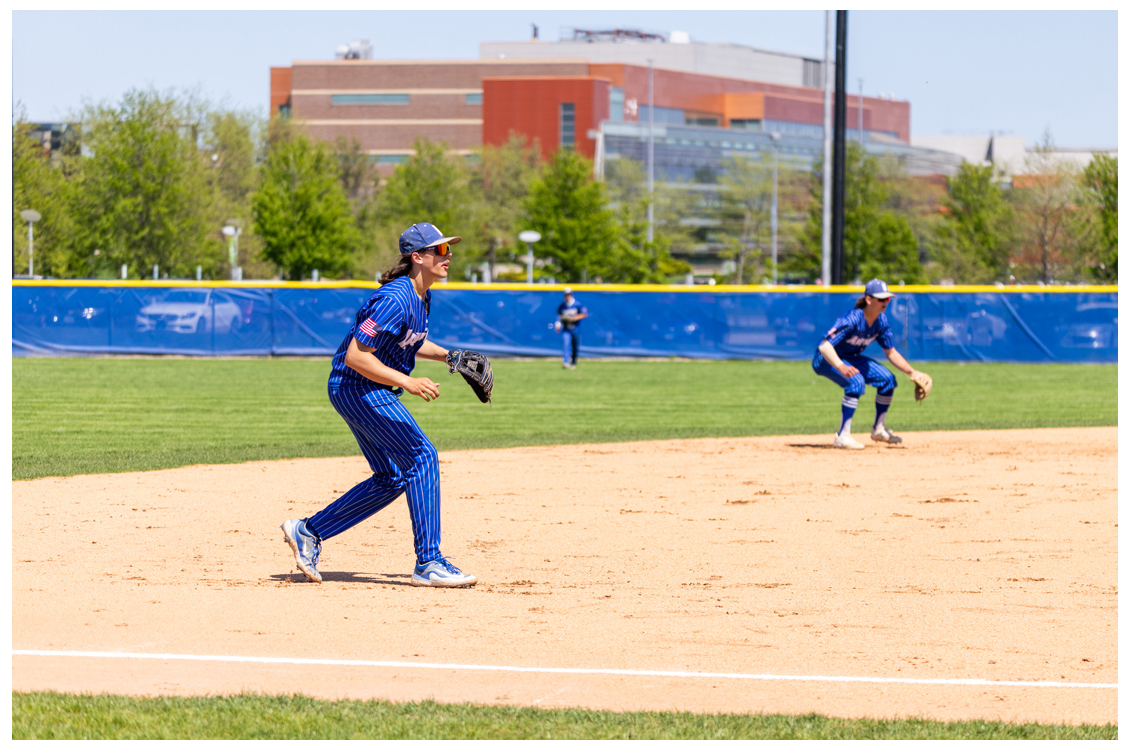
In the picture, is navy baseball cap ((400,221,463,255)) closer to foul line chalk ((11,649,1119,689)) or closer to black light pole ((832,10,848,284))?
foul line chalk ((11,649,1119,689))

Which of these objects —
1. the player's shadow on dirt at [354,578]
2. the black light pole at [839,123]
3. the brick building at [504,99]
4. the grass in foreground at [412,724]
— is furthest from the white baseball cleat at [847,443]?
the brick building at [504,99]

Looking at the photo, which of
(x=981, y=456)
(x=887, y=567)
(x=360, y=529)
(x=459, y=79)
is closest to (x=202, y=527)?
(x=360, y=529)

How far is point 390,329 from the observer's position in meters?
6.07

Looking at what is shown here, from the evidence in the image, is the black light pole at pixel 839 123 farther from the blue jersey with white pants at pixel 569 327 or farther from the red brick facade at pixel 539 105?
the red brick facade at pixel 539 105

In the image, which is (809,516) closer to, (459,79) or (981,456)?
(981,456)

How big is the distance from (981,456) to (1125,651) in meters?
7.71

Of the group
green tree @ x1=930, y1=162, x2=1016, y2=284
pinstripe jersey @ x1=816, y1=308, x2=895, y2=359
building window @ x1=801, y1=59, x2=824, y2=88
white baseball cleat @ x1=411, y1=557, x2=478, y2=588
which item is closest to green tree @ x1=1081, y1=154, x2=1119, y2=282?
green tree @ x1=930, y1=162, x2=1016, y2=284

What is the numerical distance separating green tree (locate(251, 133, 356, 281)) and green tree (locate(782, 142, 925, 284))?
21277mm

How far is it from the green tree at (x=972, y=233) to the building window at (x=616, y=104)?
47.0 metres

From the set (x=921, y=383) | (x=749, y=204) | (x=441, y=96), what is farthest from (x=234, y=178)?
(x=921, y=383)

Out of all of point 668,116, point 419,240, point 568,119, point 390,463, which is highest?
point 668,116

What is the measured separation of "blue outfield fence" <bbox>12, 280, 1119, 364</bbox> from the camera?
2914 cm

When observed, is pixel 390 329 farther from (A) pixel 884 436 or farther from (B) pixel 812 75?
(B) pixel 812 75

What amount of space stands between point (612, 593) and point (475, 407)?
11.8m
